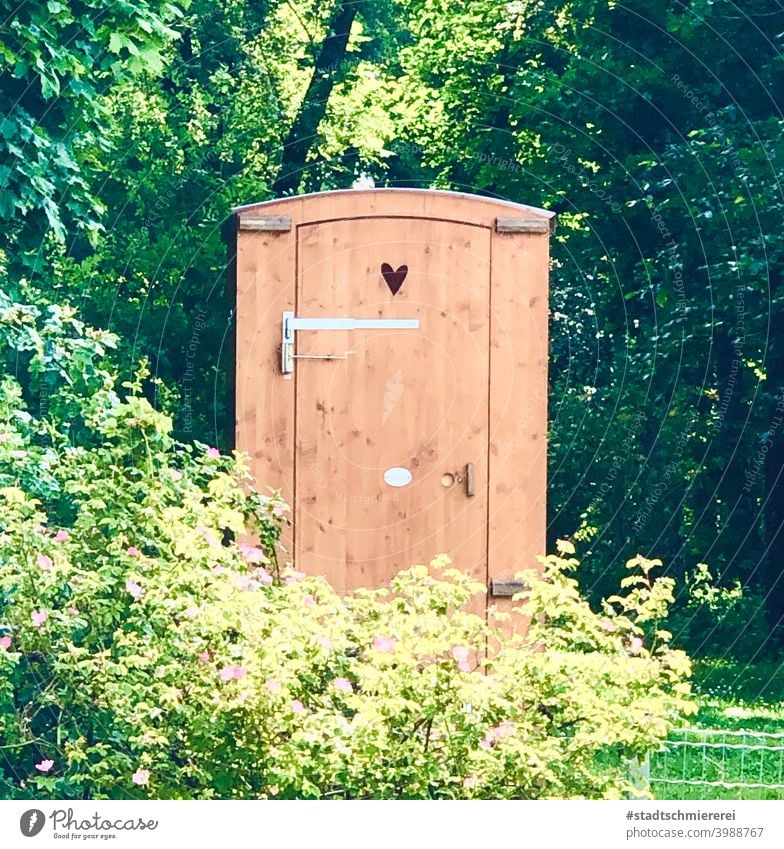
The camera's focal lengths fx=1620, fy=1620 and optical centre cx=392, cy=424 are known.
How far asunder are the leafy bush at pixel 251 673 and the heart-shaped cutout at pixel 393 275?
1368mm

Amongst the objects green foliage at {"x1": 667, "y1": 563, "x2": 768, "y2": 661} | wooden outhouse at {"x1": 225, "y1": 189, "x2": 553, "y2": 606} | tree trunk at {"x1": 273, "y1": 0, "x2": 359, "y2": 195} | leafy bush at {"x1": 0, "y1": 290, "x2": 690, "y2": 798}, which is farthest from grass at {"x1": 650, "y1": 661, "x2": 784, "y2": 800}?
tree trunk at {"x1": 273, "y1": 0, "x2": 359, "y2": 195}

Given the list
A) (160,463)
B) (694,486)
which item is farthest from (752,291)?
(160,463)

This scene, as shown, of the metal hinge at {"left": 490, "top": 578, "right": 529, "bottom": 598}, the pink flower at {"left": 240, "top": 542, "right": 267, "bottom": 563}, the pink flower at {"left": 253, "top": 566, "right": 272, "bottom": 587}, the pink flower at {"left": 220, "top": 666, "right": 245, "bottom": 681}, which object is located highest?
the pink flower at {"left": 240, "top": 542, "right": 267, "bottom": 563}

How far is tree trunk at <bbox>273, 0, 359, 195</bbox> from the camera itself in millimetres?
15852

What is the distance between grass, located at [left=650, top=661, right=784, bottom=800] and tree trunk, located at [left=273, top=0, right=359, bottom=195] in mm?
7278

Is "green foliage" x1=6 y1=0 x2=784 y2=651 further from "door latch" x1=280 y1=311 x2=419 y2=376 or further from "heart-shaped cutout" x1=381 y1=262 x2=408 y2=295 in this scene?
"heart-shaped cutout" x1=381 y1=262 x2=408 y2=295

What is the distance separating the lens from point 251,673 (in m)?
6.14

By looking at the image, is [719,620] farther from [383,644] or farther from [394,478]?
[383,644]

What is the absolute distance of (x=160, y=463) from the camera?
296 inches

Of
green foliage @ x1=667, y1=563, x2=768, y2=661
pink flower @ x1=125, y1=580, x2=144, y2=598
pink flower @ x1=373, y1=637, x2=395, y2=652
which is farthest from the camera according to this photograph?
green foliage @ x1=667, y1=563, x2=768, y2=661

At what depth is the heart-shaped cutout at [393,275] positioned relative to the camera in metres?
8.42

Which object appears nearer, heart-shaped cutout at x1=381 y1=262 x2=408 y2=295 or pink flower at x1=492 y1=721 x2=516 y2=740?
pink flower at x1=492 y1=721 x2=516 y2=740

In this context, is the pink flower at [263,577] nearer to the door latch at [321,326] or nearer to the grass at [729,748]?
the door latch at [321,326]

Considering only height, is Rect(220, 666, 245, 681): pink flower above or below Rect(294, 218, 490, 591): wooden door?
below
